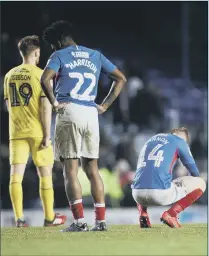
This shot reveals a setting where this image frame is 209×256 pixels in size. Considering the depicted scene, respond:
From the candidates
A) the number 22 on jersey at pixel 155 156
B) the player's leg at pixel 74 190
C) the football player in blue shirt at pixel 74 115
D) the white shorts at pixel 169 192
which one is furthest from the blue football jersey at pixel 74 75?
the white shorts at pixel 169 192

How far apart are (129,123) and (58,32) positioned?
38.3 feet

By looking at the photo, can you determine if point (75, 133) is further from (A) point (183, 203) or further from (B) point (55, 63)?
(A) point (183, 203)

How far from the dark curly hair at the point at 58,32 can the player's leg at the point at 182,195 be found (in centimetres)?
191

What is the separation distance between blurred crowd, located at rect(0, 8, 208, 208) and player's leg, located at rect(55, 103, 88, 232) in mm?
8167

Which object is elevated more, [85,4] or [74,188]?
[85,4]

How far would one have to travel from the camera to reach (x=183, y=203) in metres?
9.66

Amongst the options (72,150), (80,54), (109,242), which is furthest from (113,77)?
(109,242)

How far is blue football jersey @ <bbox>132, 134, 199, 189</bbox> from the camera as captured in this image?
960 centimetres

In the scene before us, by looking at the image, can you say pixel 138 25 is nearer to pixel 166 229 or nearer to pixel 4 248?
pixel 166 229

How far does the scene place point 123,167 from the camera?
19781mm

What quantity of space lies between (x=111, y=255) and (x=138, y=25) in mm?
20542

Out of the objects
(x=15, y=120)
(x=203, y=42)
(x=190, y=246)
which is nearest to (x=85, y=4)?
(x=203, y=42)

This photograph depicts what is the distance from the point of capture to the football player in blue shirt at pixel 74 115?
9164mm

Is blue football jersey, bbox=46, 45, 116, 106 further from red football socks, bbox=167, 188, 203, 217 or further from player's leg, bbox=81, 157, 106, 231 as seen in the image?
red football socks, bbox=167, 188, 203, 217
